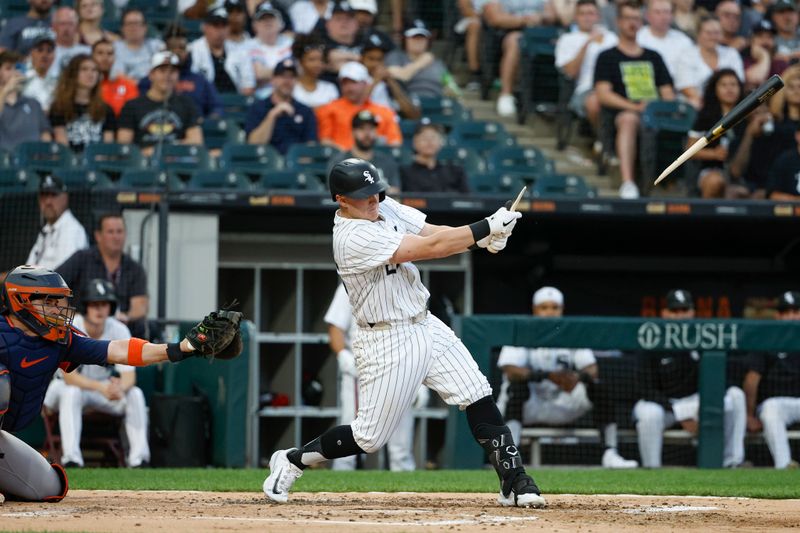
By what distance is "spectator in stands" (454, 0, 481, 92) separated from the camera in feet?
42.6

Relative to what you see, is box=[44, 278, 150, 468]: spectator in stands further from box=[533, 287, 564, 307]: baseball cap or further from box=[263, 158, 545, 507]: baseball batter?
box=[263, 158, 545, 507]: baseball batter

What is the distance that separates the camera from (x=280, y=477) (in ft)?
19.2

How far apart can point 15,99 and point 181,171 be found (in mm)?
1454

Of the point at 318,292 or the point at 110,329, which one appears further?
the point at 318,292

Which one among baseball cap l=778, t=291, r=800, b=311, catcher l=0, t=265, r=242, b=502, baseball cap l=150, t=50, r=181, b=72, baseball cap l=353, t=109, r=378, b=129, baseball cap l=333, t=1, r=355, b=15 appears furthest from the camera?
baseball cap l=333, t=1, r=355, b=15

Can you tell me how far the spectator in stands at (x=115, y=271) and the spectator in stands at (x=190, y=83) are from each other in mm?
1967

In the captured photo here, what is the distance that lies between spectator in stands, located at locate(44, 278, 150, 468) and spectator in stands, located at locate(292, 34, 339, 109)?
309 cm

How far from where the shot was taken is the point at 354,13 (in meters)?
12.2

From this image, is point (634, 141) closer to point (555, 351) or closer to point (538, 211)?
point (538, 211)

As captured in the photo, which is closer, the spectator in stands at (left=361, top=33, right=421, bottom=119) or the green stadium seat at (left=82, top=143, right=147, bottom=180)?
the green stadium seat at (left=82, top=143, right=147, bottom=180)

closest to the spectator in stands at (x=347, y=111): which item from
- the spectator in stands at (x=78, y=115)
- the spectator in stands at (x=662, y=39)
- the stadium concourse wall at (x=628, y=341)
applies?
the spectator in stands at (x=78, y=115)

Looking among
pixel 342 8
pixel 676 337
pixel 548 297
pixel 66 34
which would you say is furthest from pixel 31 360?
pixel 342 8

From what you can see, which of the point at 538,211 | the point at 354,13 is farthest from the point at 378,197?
the point at 354,13

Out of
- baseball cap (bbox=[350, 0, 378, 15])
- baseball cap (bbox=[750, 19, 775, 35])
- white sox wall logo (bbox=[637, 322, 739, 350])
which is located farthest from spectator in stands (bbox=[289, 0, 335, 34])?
white sox wall logo (bbox=[637, 322, 739, 350])
